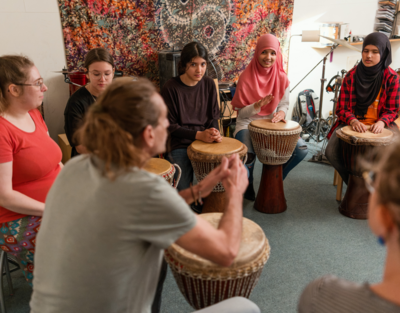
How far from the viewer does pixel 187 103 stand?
2.51 meters

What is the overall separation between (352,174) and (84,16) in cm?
A: 270

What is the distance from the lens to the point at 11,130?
1.39 meters

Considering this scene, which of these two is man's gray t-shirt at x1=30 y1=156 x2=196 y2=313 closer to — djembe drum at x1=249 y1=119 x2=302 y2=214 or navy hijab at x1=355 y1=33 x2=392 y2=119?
djembe drum at x1=249 y1=119 x2=302 y2=214

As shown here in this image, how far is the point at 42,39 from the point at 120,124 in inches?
105

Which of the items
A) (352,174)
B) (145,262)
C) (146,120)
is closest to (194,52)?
(352,174)

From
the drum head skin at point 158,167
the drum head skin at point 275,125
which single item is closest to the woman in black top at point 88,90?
the drum head skin at point 158,167

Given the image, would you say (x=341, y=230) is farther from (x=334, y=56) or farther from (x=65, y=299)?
(x=334, y=56)

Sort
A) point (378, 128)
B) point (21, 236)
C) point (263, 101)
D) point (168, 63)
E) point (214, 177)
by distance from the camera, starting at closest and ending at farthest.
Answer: point (214, 177)
point (21, 236)
point (378, 128)
point (263, 101)
point (168, 63)

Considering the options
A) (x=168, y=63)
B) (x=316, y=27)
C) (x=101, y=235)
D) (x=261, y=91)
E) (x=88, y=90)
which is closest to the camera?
(x=101, y=235)

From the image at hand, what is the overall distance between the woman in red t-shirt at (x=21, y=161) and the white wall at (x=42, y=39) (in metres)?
1.74

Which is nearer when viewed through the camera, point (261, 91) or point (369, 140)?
point (369, 140)

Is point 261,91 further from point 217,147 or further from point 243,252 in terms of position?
point 243,252

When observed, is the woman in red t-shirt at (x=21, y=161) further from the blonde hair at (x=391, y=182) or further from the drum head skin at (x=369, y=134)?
the drum head skin at (x=369, y=134)

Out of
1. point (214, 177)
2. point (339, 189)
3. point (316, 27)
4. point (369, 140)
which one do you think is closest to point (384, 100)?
point (369, 140)
